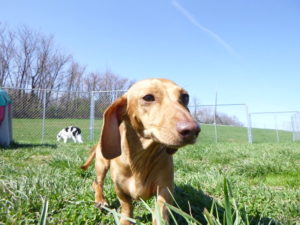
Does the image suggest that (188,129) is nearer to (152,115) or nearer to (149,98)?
(152,115)

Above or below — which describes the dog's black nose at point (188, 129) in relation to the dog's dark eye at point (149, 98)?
below

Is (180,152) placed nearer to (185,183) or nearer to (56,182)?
(185,183)

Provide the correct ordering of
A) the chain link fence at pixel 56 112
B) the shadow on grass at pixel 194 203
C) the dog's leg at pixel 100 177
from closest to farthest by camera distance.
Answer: the shadow on grass at pixel 194 203 < the dog's leg at pixel 100 177 < the chain link fence at pixel 56 112

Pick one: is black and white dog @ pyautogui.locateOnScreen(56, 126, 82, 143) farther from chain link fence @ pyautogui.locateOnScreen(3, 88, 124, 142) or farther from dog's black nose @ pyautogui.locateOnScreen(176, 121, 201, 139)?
dog's black nose @ pyautogui.locateOnScreen(176, 121, 201, 139)

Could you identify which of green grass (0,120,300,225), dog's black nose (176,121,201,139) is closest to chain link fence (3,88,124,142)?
green grass (0,120,300,225)

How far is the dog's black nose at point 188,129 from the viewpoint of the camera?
1.64 m

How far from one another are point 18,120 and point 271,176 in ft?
43.6

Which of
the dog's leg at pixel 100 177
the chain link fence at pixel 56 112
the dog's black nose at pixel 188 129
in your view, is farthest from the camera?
the chain link fence at pixel 56 112

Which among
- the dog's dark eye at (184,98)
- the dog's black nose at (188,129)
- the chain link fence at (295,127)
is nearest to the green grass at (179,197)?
the dog's black nose at (188,129)

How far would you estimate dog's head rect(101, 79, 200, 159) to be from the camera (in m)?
1.75

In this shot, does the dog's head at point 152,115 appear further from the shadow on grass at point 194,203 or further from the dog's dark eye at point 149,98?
the shadow on grass at point 194,203

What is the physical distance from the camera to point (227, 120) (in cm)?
2422

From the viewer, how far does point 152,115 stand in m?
2.02

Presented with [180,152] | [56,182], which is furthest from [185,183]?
[180,152]
